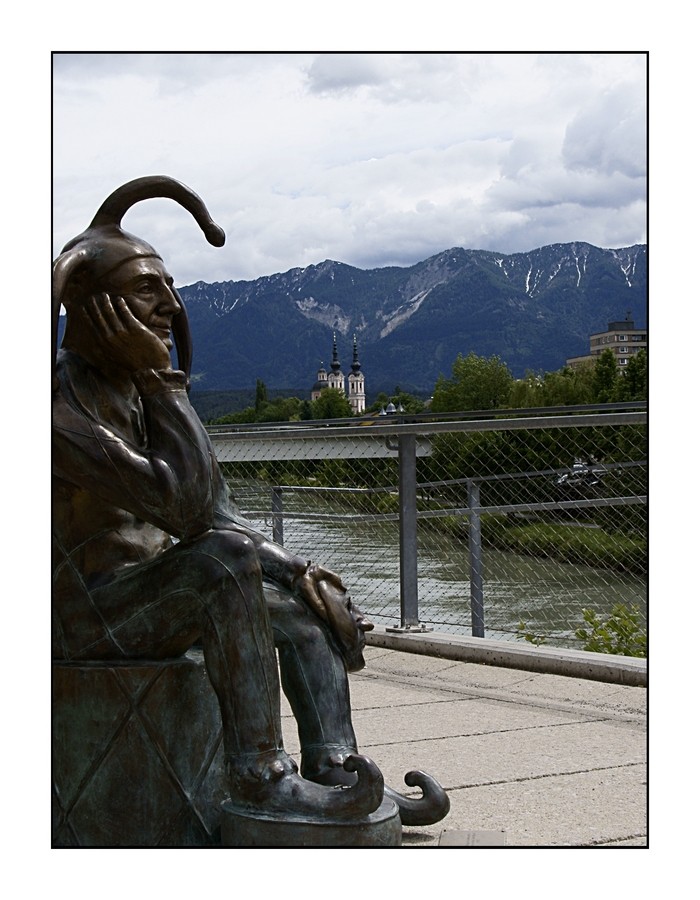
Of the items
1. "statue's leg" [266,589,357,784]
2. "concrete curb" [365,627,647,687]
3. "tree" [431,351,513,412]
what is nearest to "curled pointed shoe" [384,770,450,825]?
"statue's leg" [266,589,357,784]

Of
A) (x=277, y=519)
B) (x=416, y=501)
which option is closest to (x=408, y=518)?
(x=416, y=501)

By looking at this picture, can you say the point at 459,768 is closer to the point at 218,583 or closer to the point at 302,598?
the point at 302,598

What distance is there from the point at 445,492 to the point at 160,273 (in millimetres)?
4254

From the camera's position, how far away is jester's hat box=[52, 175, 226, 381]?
2.83 meters

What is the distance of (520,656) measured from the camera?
5.82 m

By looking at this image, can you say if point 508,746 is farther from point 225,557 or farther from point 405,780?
point 225,557

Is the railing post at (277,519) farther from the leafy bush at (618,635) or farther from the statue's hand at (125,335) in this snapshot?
the statue's hand at (125,335)

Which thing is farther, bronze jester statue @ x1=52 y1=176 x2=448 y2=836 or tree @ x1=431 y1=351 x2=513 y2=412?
tree @ x1=431 y1=351 x2=513 y2=412

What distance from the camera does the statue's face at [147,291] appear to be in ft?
9.44

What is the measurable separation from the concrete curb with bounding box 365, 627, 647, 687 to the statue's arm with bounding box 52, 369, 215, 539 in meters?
3.16

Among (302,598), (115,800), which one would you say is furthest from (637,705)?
(115,800)

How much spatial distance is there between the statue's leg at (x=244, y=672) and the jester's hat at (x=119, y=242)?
60 centimetres

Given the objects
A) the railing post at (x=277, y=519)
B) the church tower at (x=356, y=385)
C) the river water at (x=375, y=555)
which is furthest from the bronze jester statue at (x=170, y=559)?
the church tower at (x=356, y=385)

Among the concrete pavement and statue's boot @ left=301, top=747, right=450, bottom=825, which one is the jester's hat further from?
the concrete pavement
